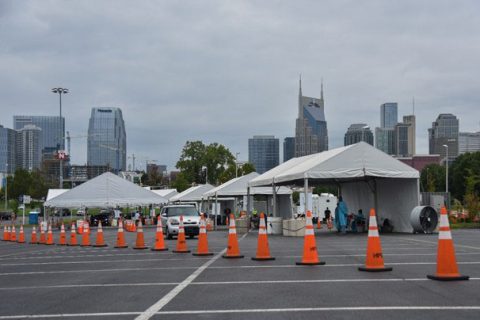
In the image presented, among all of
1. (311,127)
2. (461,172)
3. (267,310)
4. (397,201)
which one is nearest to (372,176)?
(397,201)

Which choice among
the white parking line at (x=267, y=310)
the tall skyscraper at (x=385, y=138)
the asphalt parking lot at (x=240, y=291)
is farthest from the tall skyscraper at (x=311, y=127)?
the white parking line at (x=267, y=310)

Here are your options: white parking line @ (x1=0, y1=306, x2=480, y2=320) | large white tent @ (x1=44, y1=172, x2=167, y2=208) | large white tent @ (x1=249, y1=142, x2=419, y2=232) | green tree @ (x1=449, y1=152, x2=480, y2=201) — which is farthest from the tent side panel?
green tree @ (x1=449, y1=152, x2=480, y2=201)

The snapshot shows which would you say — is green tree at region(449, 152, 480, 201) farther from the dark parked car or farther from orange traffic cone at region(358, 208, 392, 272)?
orange traffic cone at region(358, 208, 392, 272)

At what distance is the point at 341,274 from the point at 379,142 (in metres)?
146

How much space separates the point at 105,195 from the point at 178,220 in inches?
843

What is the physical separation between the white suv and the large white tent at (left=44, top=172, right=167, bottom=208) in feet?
60.8

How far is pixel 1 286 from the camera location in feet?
40.0

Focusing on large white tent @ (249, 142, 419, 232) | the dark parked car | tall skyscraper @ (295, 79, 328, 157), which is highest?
tall skyscraper @ (295, 79, 328, 157)

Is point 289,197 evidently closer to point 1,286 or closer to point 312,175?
point 312,175

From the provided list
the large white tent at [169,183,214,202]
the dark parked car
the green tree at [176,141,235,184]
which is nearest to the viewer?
the large white tent at [169,183,214,202]

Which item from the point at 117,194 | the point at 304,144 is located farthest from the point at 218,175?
the point at 117,194

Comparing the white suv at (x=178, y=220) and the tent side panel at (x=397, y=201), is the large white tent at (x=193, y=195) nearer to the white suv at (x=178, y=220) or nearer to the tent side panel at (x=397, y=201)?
the white suv at (x=178, y=220)

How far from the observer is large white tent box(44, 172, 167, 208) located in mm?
51344

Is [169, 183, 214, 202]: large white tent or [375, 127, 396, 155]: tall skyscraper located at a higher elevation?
[375, 127, 396, 155]: tall skyscraper
